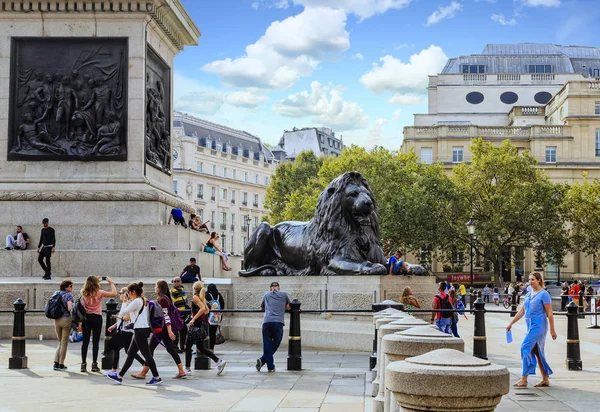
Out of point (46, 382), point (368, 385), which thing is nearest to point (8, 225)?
point (46, 382)

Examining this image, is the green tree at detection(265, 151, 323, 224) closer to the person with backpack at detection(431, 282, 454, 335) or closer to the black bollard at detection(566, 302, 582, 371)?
the person with backpack at detection(431, 282, 454, 335)

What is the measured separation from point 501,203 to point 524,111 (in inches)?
1120

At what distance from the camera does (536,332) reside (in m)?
13.2

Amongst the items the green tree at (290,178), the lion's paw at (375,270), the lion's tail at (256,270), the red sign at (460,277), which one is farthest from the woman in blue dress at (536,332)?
the green tree at (290,178)

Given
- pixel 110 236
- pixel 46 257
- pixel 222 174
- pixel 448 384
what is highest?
pixel 222 174

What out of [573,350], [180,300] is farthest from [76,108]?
[573,350]

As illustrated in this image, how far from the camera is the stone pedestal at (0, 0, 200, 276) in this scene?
22.6m

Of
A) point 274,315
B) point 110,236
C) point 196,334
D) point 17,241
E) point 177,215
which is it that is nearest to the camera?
point 196,334

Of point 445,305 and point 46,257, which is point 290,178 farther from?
point 445,305

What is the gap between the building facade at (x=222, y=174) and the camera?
10656cm

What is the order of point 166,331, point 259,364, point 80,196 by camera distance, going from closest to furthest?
point 166,331, point 259,364, point 80,196

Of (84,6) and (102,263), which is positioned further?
(84,6)

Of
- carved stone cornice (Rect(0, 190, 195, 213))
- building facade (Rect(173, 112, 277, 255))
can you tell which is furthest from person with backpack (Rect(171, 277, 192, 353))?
building facade (Rect(173, 112, 277, 255))

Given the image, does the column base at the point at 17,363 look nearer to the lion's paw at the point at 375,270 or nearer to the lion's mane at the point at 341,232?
the lion's mane at the point at 341,232
